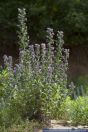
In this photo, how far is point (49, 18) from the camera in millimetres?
13836

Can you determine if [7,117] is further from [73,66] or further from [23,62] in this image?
[73,66]

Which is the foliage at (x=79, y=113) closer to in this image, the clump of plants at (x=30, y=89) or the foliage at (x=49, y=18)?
the clump of plants at (x=30, y=89)

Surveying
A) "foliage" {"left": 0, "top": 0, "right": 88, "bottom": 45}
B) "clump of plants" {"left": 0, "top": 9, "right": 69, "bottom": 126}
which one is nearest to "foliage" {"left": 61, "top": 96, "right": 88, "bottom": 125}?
"clump of plants" {"left": 0, "top": 9, "right": 69, "bottom": 126}

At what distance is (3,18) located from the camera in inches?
534

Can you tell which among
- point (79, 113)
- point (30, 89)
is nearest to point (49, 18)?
point (30, 89)

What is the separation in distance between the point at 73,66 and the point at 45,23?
6.01ft

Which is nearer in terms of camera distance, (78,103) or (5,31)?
(78,103)

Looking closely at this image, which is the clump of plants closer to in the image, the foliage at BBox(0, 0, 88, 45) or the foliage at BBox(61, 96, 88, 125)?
the foliage at BBox(61, 96, 88, 125)

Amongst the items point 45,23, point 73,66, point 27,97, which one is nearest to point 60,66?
point 27,97

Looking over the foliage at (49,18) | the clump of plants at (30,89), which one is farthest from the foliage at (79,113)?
the foliage at (49,18)

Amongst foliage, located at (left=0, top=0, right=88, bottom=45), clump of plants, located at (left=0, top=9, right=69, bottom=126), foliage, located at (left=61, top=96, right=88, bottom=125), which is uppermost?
foliage, located at (left=0, top=0, right=88, bottom=45)

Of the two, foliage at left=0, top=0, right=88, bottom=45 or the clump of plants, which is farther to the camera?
foliage at left=0, top=0, right=88, bottom=45

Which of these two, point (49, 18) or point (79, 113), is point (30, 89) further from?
point (49, 18)

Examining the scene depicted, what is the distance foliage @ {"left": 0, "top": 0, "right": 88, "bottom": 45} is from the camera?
1336 centimetres
